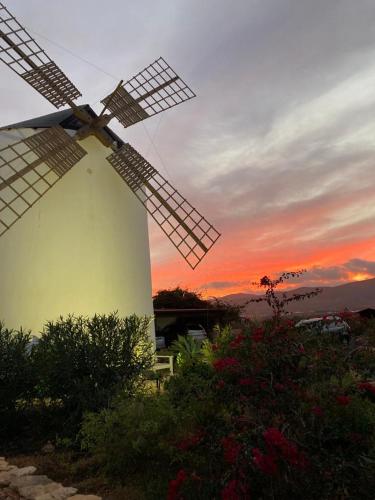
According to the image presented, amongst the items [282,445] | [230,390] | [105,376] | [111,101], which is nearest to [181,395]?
[105,376]

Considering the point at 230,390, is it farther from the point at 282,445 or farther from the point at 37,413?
the point at 37,413

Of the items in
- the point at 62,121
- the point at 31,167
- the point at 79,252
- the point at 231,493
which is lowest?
the point at 231,493

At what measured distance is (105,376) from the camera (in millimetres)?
8922

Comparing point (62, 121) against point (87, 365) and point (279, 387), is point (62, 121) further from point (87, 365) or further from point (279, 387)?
point (279, 387)

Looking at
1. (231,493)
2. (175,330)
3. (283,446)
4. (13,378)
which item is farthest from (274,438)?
(175,330)

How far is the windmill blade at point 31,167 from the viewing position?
43.1ft

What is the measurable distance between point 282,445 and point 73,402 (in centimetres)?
547

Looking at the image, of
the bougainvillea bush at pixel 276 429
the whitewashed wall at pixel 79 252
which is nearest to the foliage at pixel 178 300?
the whitewashed wall at pixel 79 252

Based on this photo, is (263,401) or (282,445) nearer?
(282,445)

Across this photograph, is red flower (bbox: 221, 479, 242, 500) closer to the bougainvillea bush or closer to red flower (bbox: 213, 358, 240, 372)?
the bougainvillea bush

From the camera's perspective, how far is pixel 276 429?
4.15 m

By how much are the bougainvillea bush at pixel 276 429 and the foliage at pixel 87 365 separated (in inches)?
78.7

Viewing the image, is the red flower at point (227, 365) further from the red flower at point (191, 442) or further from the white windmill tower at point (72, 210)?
the white windmill tower at point (72, 210)

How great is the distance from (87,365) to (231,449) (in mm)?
4929
